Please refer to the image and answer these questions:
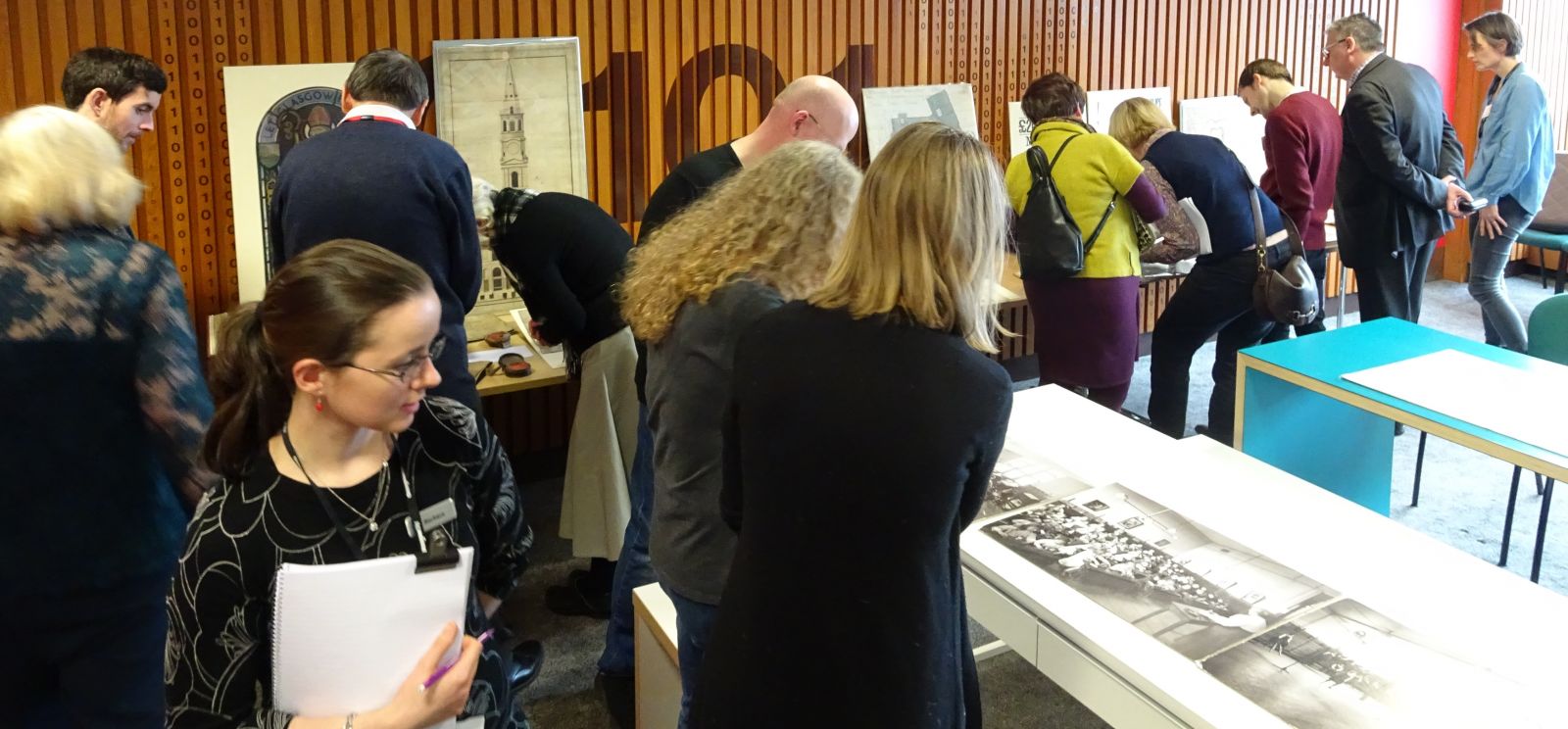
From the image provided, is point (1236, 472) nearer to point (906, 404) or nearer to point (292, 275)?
point (906, 404)

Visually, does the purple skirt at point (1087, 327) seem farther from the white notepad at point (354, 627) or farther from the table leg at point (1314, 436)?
the white notepad at point (354, 627)

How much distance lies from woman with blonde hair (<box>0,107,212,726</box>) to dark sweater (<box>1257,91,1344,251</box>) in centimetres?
424

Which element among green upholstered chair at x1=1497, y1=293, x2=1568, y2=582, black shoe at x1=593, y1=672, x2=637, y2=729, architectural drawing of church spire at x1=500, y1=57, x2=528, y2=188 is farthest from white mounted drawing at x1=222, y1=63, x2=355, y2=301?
green upholstered chair at x1=1497, y1=293, x2=1568, y2=582

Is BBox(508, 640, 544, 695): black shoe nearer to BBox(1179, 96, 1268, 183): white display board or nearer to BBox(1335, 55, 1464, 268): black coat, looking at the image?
BBox(1335, 55, 1464, 268): black coat

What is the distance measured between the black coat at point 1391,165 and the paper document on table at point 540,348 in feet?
11.2

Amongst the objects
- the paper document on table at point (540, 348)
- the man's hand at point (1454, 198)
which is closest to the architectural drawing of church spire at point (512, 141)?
the paper document on table at point (540, 348)

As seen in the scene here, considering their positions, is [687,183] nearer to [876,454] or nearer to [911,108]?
[876,454]

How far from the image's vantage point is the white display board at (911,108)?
17.8 ft

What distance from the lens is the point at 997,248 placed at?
1728 millimetres

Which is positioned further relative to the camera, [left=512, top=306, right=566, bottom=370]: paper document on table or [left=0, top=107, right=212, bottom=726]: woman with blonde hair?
[left=512, top=306, right=566, bottom=370]: paper document on table

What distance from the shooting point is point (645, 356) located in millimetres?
2709

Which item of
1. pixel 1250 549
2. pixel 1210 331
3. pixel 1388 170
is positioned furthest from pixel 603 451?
pixel 1388 170

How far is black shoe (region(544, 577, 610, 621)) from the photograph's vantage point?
3.75 m

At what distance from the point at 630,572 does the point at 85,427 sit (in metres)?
1.35
